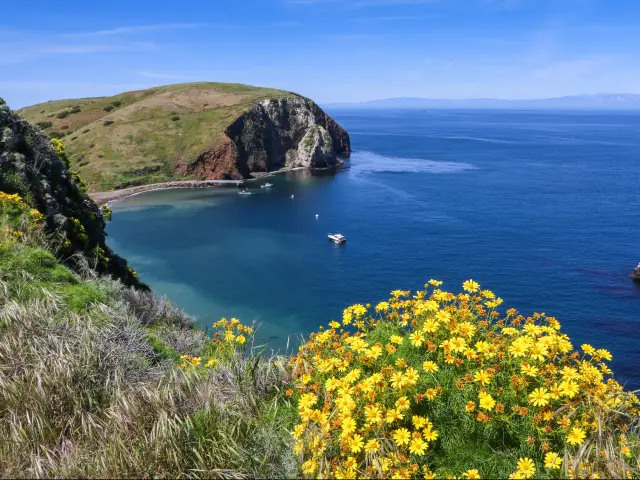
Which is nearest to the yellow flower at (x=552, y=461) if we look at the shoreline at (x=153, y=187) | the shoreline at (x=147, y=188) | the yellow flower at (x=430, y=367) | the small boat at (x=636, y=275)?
the yellow flower at (x=430, y=367)

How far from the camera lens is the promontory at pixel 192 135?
125625mm

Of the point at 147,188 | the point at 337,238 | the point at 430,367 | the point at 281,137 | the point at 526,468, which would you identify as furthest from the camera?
the point at 281,137

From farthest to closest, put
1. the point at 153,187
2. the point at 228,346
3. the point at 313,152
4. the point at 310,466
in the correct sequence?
the point at 313,152 → the point at 153,187 → the point at 228,346 → the point at 310,466

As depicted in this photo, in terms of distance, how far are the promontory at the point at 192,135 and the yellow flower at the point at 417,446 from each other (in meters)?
121

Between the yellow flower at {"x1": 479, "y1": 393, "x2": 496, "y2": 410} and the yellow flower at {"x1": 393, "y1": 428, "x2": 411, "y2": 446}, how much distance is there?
3.56ft

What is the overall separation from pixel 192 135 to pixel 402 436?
141435 millimetres

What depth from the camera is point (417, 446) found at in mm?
6008

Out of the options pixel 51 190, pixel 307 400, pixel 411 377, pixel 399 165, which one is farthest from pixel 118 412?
pixel 399 165

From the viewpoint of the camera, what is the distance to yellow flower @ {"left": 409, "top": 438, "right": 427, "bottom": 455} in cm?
585

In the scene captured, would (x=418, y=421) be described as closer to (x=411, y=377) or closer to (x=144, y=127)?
(x=411, y=377)

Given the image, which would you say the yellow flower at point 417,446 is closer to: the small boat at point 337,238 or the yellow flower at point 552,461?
the yellow flower at point 552,461

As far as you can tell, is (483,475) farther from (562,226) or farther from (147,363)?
(562,226)

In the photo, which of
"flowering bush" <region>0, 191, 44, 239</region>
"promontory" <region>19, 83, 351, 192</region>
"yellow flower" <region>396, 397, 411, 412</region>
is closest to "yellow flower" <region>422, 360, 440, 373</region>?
"yellow flower" <region>396, 397, 411, 412</region>

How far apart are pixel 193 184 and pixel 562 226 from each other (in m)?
87.3
